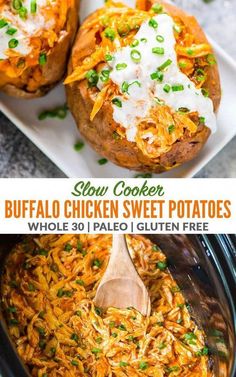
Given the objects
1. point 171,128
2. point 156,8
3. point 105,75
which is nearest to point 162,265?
point 171,128

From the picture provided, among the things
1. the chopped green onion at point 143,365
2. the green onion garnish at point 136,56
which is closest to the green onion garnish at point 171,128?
the green onion garnish at point 136,56

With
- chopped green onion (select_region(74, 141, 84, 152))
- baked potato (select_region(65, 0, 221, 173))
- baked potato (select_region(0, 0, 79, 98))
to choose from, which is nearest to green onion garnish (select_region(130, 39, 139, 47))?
baked potato (select_region(65, 0, 221, 173))

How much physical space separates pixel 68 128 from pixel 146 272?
0.33 m

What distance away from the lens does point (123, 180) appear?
1180mm

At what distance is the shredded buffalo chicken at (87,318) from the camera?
1.18m

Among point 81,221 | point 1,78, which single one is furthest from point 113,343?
point 1,78

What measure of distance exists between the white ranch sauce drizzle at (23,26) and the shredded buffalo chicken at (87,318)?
13.2 inches

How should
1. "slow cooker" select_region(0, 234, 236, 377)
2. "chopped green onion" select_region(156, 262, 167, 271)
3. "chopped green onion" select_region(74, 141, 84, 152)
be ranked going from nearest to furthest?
1. "slow cooker" select_region(0, 234, 236, 377)
2. "chopped green onion" select_region(156, 262, 167, 271)
3. "chopped green onion" select_region(74, 141, 84, 152)

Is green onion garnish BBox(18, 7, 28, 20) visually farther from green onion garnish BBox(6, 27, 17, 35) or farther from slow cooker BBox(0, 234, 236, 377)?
slow cooker BBox(0, 234, 236, 377)

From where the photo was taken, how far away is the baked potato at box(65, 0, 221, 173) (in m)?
1.15

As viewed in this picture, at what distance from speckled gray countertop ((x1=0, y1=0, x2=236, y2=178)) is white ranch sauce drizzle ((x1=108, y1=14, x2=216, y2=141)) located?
248 millimetres

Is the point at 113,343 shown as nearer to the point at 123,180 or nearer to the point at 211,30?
the point at 123,180

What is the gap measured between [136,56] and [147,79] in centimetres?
4

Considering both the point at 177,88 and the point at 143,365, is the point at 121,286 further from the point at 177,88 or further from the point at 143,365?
the point at 177,88
